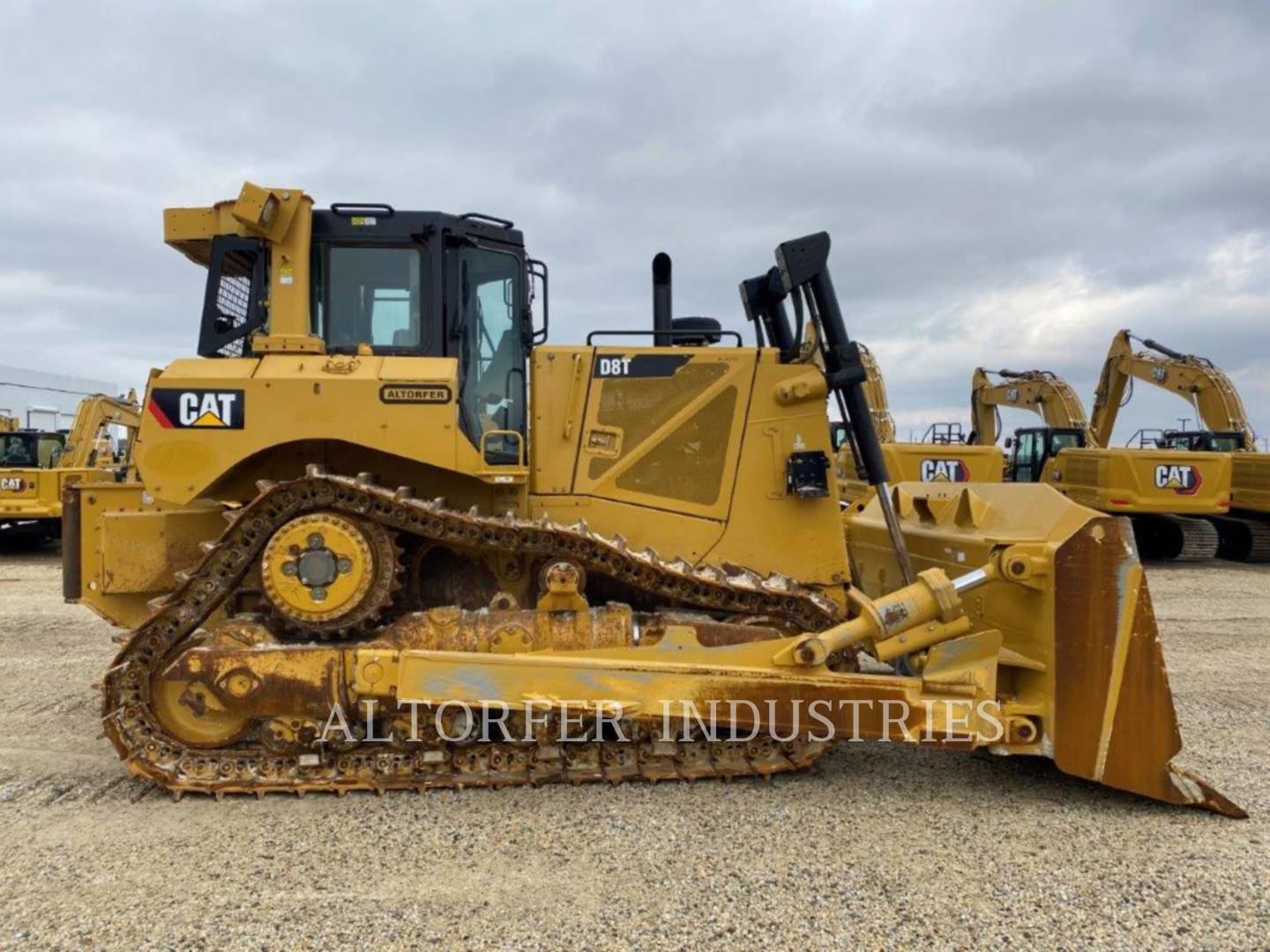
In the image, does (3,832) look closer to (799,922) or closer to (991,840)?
(799,922)

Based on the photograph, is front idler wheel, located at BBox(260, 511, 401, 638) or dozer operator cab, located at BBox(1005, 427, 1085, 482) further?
dozer operator cab, located at BBox(1005, 427, 1085, 482)

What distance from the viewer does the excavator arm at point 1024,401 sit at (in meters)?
19.8

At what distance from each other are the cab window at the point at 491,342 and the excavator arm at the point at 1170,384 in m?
18.3

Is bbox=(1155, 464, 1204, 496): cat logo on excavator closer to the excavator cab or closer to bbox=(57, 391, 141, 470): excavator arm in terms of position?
the excavator cab

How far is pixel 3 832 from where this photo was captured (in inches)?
154

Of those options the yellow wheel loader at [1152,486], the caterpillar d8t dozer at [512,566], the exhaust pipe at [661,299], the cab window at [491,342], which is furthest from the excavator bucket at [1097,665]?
the yellow wheel loader at [1152,486]

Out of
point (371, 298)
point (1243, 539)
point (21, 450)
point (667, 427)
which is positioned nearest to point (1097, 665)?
point (667, 427)

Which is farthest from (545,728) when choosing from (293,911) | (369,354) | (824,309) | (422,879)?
(824,309)

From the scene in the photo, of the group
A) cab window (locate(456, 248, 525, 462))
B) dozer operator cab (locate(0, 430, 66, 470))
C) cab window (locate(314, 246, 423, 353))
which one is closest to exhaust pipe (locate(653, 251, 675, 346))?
cab window (locate(456, 248, 525, 462))

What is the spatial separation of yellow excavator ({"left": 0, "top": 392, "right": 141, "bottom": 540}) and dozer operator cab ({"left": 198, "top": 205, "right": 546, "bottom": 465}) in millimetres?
11601

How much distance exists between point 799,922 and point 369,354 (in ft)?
11.6

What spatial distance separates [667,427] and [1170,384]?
59.5ft

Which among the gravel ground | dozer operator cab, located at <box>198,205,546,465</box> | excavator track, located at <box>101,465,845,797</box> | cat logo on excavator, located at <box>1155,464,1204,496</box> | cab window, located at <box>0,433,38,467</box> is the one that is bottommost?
the gravel ground

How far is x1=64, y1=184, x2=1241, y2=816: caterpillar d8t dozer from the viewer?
424 cm
